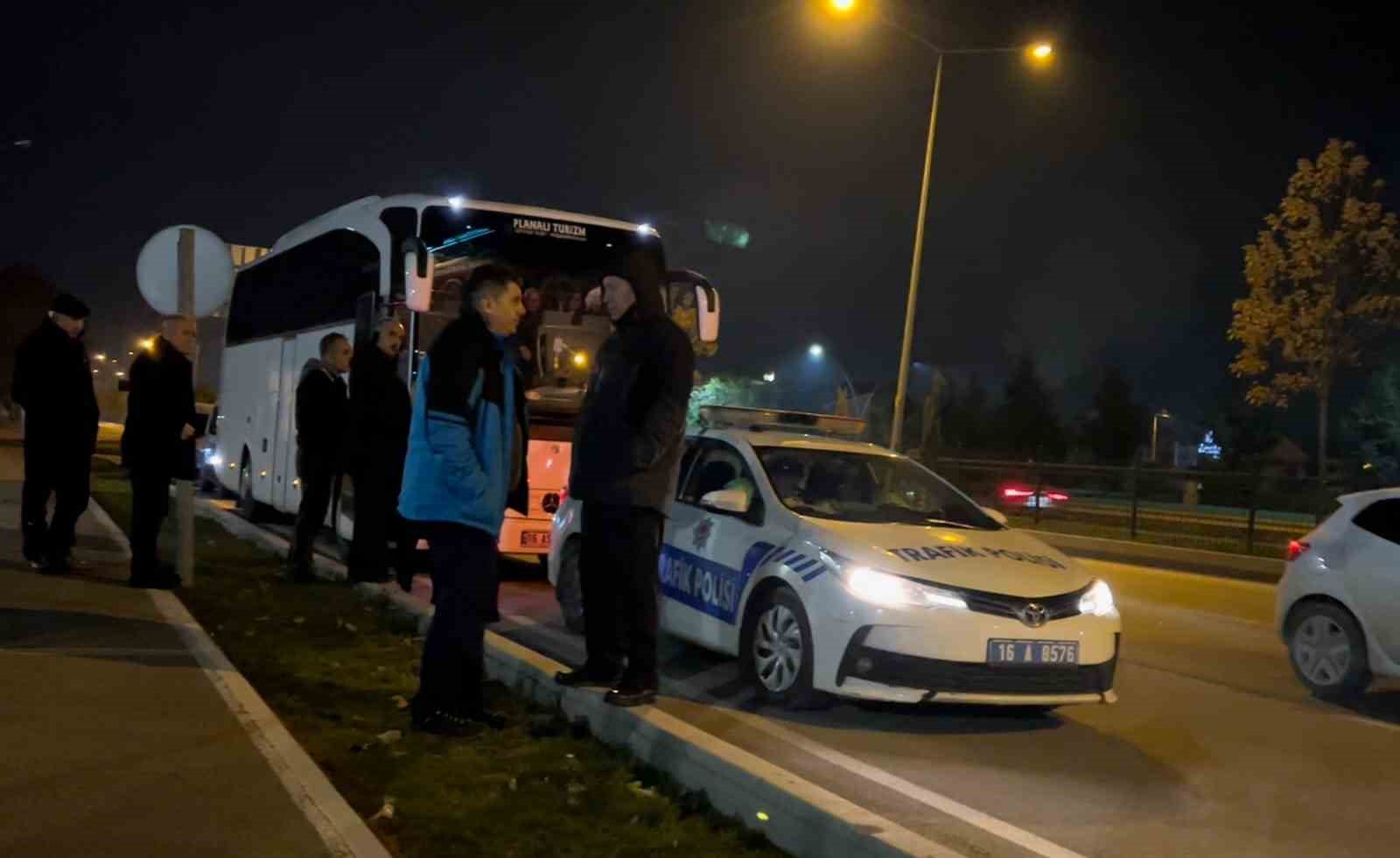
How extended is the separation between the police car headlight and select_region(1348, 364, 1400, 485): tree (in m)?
27.4

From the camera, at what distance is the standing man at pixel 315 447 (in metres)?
10.8

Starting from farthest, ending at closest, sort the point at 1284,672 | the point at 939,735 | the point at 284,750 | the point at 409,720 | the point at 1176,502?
the point at 1176,502 < the point at 1284,672 < the point at 939,735 < the point at 409,720 < the point at 284,750

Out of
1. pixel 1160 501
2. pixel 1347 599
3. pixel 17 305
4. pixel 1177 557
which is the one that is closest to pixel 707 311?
pixel 1347 599

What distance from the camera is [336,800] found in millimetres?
4922

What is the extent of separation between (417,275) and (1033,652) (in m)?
6.89

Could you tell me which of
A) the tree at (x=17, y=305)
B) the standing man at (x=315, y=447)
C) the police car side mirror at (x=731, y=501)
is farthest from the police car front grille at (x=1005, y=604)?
the tree at (x=17, y=305)

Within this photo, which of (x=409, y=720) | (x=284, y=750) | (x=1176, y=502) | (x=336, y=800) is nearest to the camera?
(x=336, y=800)

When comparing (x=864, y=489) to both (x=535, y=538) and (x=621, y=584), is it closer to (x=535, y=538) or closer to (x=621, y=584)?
(x=621, y=584)

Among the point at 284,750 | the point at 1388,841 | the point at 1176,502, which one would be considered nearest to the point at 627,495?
the point at 284,750

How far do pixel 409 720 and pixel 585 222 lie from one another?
784 centimetres

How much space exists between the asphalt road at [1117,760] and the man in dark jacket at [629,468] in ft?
2.45

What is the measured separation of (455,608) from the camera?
5977 mm

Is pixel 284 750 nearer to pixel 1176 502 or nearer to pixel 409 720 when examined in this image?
pixel 409 720

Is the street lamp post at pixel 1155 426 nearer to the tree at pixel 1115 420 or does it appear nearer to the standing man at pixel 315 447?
the tree at pixel 1115 420
